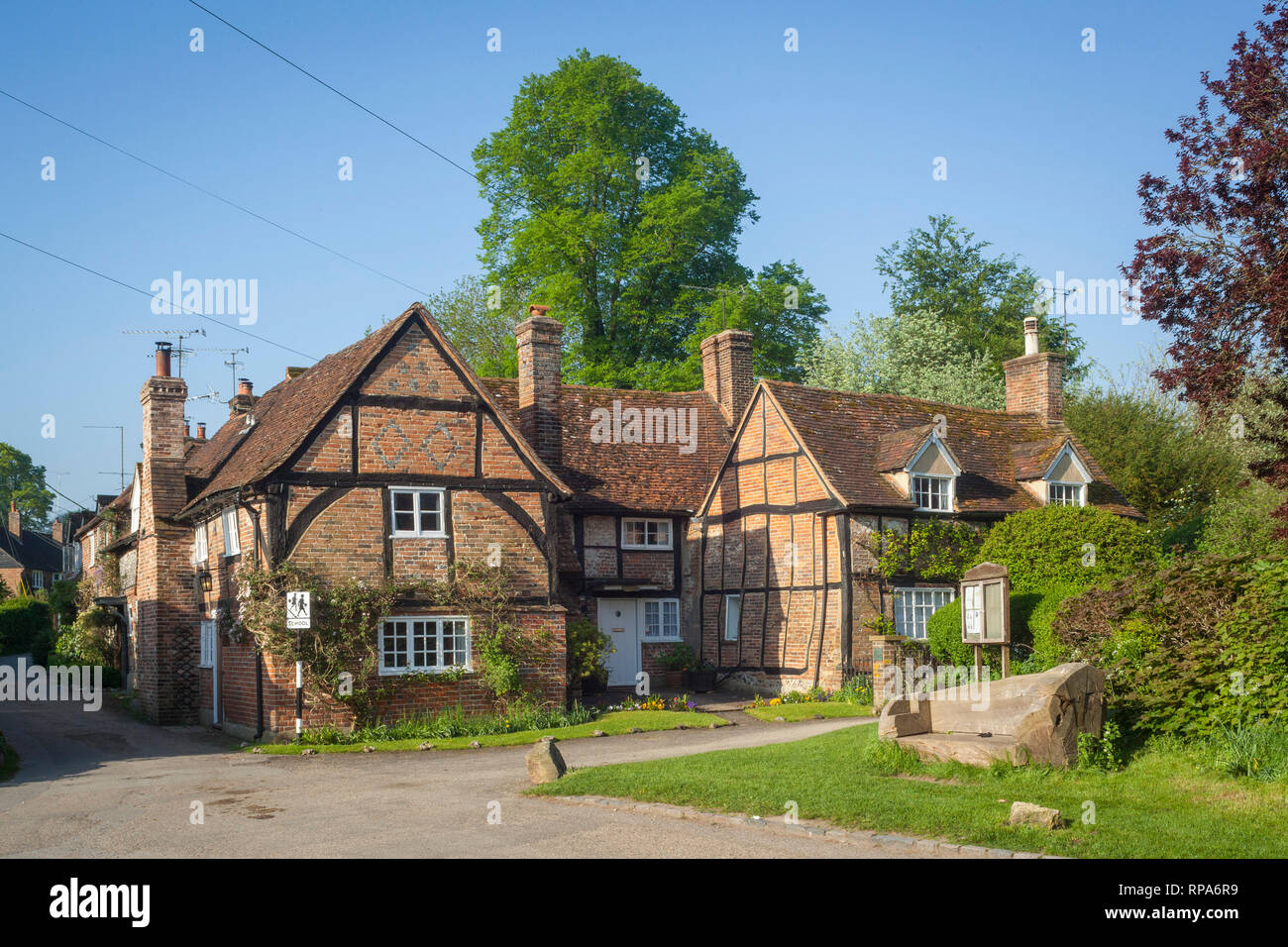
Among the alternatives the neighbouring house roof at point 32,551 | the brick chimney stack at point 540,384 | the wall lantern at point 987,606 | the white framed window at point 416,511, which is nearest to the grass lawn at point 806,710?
the wall lantern at point 987,606

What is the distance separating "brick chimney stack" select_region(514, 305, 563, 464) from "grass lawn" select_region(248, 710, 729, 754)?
26.6 feet

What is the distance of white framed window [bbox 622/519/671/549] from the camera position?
95.8 feet

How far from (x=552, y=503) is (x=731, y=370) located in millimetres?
9778

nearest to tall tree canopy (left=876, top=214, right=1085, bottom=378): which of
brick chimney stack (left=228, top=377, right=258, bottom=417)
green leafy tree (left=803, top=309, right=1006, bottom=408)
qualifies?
green leafy tree (left=803, top=309, right=1006, bottom=408)

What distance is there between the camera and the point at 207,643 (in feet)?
80.4

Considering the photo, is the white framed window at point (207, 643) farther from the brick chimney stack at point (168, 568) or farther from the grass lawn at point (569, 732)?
the grass lawn at point (569, 732)

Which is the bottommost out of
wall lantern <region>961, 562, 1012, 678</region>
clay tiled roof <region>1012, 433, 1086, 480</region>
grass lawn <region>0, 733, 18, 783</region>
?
grass lawn <region>0, 733, 18, 783</region>

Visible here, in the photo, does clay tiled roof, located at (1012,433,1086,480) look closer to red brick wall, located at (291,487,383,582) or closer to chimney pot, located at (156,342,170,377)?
red brick wall, located at (291,487,383,582)

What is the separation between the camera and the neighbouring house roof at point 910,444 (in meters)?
26.5

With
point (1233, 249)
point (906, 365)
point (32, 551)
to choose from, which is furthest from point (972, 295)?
point (32, 551)

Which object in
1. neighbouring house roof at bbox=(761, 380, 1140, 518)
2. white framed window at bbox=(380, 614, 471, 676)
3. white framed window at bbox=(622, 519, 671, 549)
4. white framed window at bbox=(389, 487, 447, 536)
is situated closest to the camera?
white framed window at bbox=(380, 614, 471, 676)

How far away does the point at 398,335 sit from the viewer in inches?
869
